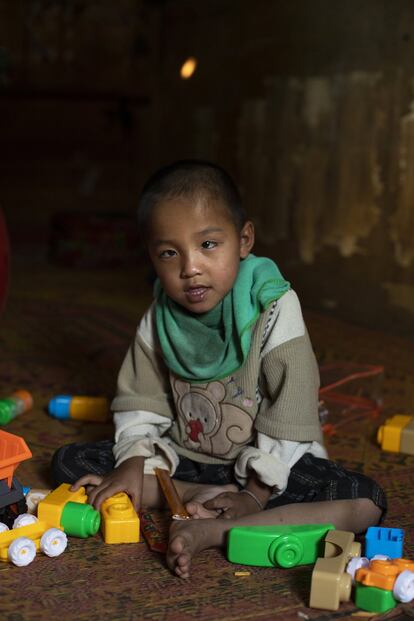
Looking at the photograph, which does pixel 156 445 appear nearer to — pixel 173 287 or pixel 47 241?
pixel 173 287

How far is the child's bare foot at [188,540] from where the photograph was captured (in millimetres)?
1157

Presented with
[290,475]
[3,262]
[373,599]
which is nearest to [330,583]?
[373,599]

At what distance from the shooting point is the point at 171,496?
1.32 metres

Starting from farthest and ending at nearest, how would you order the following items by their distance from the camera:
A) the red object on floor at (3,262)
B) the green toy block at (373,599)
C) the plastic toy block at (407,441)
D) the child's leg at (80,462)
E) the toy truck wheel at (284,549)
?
the red object on floor at (3,262), the plastic toy block at (407,441), the child's leg at (80,462), the toy truck wheel at (284,549), the green toy block at (373,599)

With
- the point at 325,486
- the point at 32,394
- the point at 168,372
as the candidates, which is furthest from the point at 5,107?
the point at 325,486

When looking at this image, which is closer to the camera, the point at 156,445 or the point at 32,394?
the point at 156,445

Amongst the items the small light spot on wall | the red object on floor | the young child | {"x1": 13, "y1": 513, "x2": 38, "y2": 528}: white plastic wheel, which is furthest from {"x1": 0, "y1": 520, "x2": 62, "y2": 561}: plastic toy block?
the small light spot on wall

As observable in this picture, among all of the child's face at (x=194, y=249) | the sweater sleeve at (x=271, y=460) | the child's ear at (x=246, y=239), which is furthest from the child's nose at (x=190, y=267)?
the sweater sleeve at (x=271, y=460)

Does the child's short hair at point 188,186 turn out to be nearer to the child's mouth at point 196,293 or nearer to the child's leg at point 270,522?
the child's mouth at point 196,293

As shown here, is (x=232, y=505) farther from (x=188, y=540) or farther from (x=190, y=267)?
(x=190, y=267)

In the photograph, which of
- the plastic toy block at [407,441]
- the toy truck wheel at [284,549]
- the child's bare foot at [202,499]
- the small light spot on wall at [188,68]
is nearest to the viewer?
the toy truck wheel at [284,549]

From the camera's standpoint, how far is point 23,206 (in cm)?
414

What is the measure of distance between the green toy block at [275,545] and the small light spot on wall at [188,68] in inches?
115

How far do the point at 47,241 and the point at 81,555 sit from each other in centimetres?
306
